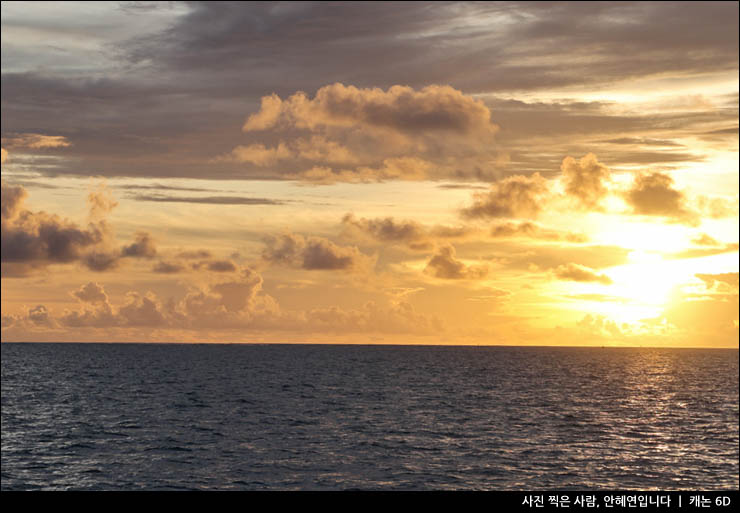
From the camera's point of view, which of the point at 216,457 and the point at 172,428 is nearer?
the point at 216,457

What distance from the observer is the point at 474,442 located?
247 feet

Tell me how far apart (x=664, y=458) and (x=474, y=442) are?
726 inches

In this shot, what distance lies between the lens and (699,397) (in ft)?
454

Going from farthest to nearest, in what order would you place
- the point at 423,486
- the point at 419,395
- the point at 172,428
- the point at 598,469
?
the point at 419,395 → the point at 172,428 → the point at 598,469 → the point at 423,486

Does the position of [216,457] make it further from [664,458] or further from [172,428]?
[664,458]

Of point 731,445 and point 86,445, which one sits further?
point 731,445

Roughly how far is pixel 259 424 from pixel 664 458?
45.6 m
